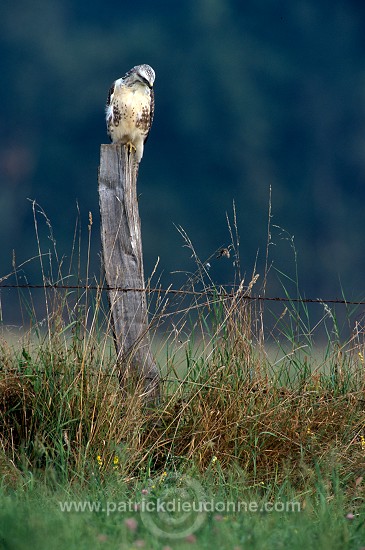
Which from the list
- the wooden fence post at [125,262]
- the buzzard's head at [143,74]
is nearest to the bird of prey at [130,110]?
the buzzard's head at [143,74]

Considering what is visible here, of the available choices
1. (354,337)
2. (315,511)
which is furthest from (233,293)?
(315,511)

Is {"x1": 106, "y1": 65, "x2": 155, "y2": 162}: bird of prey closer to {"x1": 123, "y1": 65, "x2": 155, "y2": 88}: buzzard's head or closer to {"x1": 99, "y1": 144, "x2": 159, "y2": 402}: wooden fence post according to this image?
{"x1": 123, "y1": 65, "x2": 155, "y2": 88}: buzzard's head

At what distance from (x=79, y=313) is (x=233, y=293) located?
3.22 ft

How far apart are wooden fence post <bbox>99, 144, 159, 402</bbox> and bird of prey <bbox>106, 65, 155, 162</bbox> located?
129cm

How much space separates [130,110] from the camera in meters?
6.44

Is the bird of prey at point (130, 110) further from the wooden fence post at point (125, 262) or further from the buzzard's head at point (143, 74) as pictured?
the wooden fence post at point (125, 262)

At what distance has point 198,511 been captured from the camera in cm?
335

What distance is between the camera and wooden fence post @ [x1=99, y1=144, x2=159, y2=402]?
477cm

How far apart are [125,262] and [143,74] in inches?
77.3

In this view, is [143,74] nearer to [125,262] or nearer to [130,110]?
[130,110]

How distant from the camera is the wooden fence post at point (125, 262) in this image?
4773 millimetres

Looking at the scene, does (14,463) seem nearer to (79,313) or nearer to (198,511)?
(79,313)

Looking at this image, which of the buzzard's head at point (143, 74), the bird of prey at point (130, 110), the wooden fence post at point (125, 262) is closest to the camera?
the wooden fence post at point (125, 262)

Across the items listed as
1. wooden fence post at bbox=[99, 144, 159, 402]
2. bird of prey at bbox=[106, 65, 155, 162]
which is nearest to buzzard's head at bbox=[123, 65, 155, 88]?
bird of prey at bbox=[106, 65, 155, 162]
